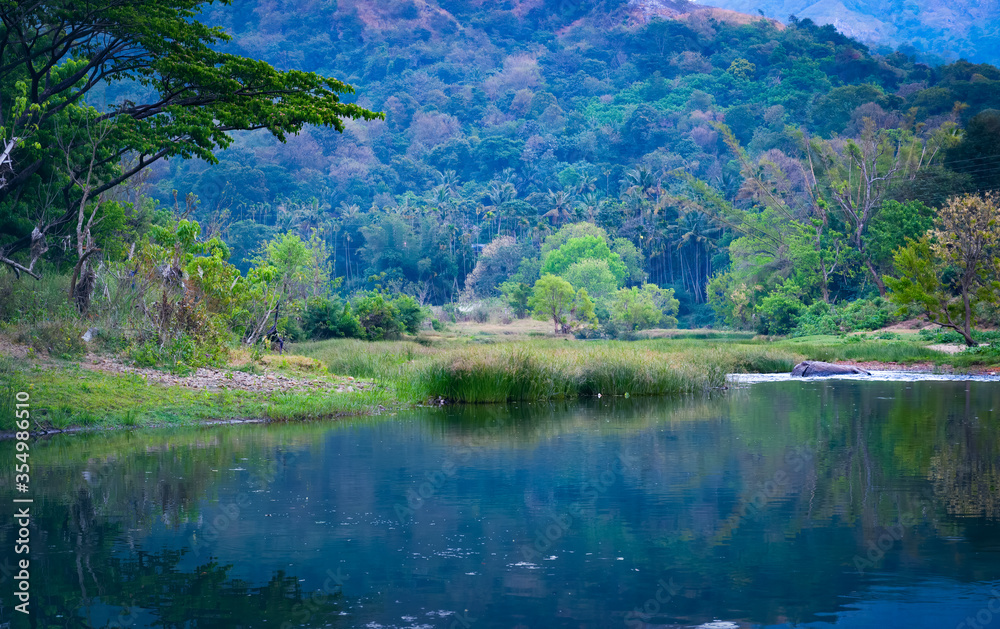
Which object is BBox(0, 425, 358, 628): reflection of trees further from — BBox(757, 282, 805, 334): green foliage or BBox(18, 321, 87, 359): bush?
BBox(757, 282, 805, 334): green foliage

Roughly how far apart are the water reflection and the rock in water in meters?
16.4

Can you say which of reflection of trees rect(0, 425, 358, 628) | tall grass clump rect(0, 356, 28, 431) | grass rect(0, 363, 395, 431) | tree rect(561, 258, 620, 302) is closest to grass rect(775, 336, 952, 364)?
grass rect(0, 363, 395, 431)

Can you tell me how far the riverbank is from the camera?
16781 mm

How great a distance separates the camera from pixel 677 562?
7.85 metres

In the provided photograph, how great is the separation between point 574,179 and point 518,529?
118985 millimetres

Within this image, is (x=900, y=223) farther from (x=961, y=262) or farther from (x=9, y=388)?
(x=9, y=388)

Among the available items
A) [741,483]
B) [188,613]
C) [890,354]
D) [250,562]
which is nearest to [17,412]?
[250,562]

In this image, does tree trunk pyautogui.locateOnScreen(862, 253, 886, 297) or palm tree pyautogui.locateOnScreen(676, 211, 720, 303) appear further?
palm tree pyautogui.locateOnScreen(676, 211, 720, 303)

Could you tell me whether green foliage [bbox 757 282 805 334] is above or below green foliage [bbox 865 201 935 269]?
below

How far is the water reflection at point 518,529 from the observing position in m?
6.82

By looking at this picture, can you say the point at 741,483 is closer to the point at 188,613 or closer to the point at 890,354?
the point at 188,613

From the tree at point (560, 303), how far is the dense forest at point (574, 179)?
0.21 m

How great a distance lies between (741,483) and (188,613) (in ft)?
22.6

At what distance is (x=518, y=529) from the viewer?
906 centimetres
